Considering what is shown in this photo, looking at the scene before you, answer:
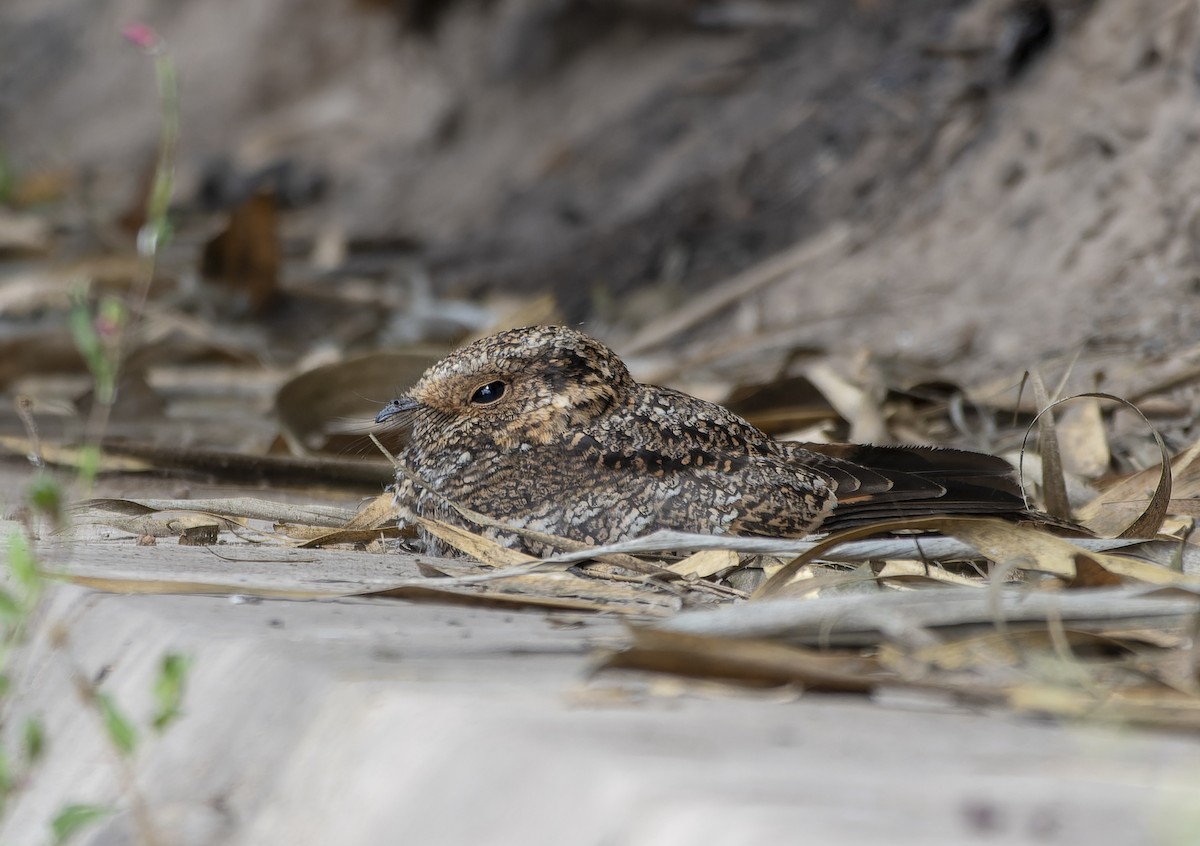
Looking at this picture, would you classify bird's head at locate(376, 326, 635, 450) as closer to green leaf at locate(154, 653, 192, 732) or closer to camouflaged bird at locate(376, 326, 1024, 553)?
camouflaged bird at locate(376, 326, 1024, 553)

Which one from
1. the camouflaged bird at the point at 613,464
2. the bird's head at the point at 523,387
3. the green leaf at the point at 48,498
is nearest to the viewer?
the green leaf at the point at 48,498

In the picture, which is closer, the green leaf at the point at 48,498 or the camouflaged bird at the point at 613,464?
the green leaf at the point at 48,498

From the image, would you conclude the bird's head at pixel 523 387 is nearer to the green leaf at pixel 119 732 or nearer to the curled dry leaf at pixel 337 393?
the curled dry leaf at pixel 337 393

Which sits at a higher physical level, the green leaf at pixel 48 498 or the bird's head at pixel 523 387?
the bird's head at pixel 523 387

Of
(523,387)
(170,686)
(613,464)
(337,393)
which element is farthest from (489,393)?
(170,686)

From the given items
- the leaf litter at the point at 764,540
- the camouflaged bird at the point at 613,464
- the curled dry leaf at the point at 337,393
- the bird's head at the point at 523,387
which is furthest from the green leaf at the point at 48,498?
the curled dry leaf at the point at 337,393

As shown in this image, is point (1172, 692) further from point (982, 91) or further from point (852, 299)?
point (982, 91)

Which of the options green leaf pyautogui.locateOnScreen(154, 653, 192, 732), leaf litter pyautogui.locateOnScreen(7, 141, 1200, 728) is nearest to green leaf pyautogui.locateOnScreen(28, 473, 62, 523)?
green leaf pyautogui.locateOnScreen(154, 653, 192, 732)

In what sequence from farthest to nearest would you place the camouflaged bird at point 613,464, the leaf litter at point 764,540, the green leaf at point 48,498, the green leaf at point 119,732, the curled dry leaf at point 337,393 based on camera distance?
the curled dry leaf at point 337,393 → the camouflaged bird at point 613,464 → the leaf litter at point 764,540 → the green leaf at point 48,498 → the green leaf at point 119,732
